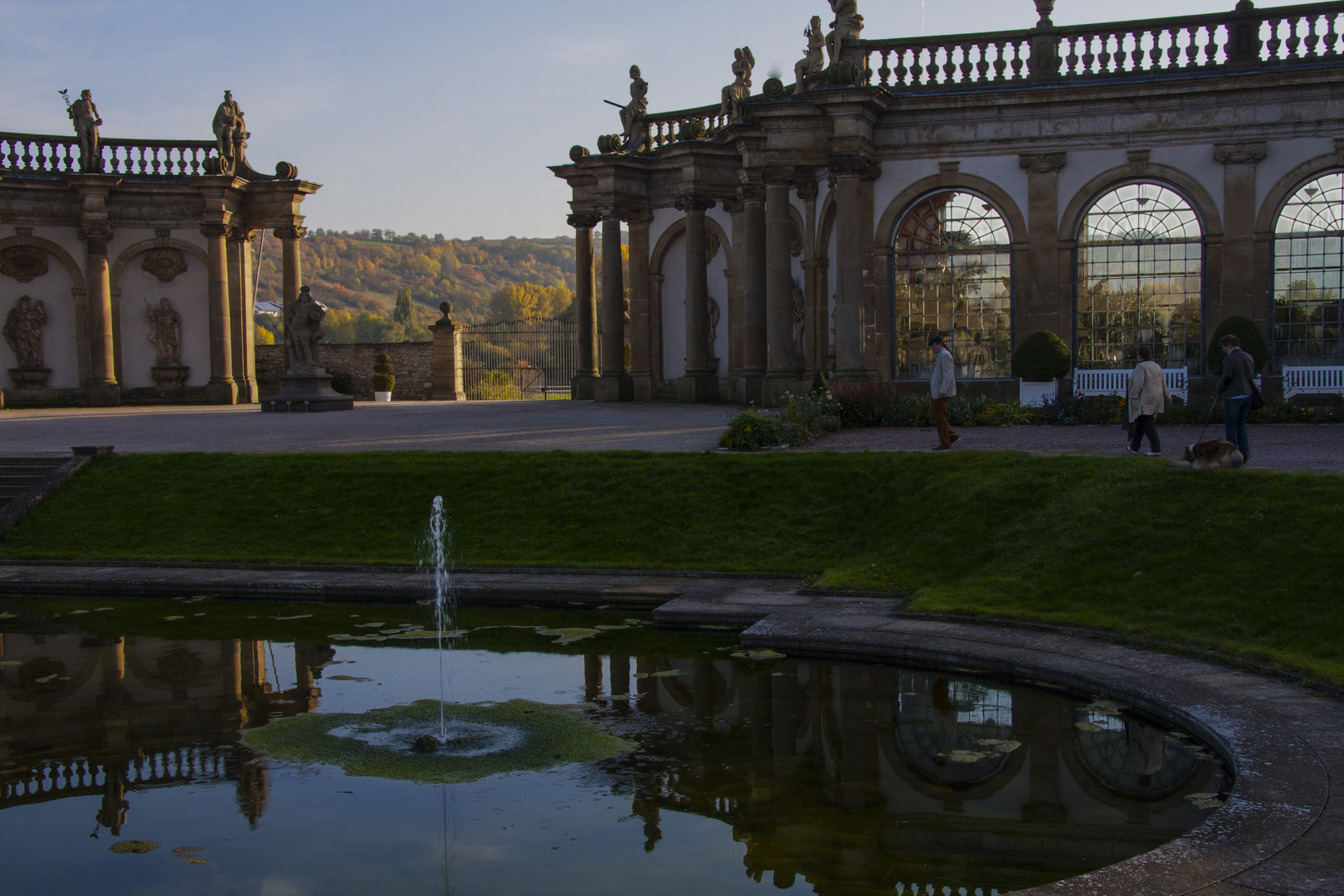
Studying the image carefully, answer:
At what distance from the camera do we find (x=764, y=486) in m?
14.9

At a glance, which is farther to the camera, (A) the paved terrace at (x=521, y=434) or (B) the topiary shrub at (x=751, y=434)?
(B) the topiary shrub at (x=751, y=434)

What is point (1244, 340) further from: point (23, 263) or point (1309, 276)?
point (23, 263)

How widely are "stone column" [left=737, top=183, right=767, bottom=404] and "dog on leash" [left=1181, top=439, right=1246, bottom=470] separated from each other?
1614cm

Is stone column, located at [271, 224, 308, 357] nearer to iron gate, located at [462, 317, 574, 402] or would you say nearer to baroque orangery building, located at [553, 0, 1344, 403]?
iron gate, located at [462, 317, 574, 402]

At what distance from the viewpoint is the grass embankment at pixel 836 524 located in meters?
9.78

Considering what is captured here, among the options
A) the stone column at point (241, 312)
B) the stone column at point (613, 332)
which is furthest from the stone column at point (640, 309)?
the stone column at point (241, 312)

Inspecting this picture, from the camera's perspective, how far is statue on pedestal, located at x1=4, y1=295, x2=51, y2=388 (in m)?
35.8

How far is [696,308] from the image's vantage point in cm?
3122

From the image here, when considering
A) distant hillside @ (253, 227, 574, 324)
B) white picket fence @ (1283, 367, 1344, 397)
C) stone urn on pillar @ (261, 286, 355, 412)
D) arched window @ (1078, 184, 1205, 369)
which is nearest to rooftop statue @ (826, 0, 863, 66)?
arched window @ (1078, 184, 1205, 369)

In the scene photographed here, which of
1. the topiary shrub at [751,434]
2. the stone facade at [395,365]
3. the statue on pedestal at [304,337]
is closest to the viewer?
the topiary shrub at [751,434]

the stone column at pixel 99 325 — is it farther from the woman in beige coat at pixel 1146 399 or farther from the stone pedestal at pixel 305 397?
the woman in beige coat at pixel 1146 399

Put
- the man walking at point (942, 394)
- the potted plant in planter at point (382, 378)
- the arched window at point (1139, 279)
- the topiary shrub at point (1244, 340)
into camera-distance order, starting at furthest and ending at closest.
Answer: the potted plant in planter at point (382, 378)
the arched window at point (1139, 279)
the topiary shrub at point (1244, 340)
the man walking at point (942, 394)

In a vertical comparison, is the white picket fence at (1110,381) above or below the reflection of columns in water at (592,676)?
above

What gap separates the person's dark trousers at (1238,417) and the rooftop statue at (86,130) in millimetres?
33375
